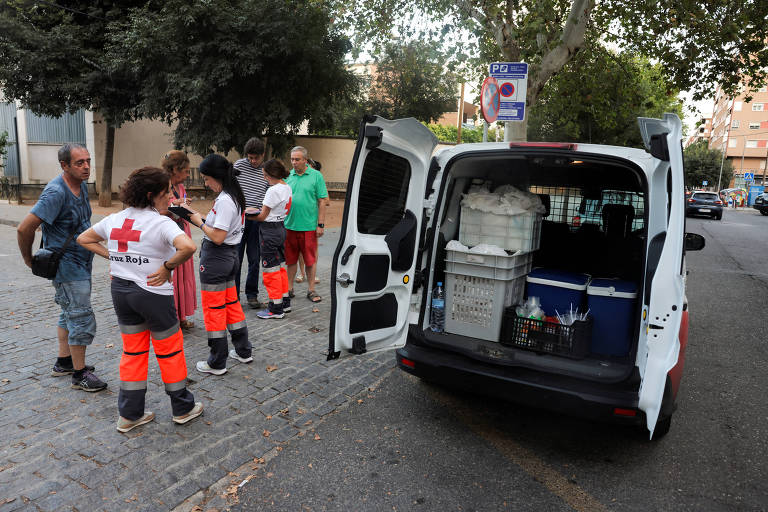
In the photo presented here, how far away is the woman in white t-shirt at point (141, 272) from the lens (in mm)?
3094

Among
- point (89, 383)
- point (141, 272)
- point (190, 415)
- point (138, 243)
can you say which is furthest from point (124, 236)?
point (89, 383)

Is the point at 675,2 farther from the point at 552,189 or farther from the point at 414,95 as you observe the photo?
the point at 414,95

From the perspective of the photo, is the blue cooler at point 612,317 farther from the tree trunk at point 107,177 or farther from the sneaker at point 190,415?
the tree trunk at point 107,177

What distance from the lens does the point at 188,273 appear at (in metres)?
5.14

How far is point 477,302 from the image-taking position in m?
3.76

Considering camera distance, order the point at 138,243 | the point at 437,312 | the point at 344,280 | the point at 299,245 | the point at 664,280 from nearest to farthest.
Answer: the point at 664,280
the point at 138,243
the point at 344,280
the point at 437,312
the point at 299,245

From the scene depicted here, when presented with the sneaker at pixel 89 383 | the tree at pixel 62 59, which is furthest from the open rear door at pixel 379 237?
the tree at pixel 62 59

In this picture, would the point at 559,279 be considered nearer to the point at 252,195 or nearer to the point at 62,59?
the point at 252,195

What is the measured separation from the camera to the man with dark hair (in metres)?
5.66

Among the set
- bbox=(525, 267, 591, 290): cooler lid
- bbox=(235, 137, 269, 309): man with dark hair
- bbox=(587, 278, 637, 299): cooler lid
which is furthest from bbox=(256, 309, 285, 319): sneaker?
bbox=(587, 278, 637, 299): cooler lid

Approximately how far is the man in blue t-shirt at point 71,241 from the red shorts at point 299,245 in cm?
279

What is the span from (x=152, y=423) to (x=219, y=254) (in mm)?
1334

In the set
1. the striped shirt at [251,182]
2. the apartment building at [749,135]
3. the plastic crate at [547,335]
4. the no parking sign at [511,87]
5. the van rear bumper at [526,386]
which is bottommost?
the van rear bumper at [526,386]

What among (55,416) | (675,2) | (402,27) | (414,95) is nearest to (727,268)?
(675,2)
